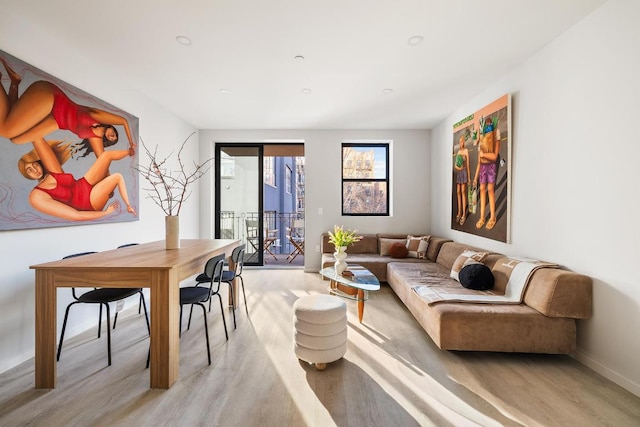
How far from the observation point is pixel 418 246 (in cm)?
440

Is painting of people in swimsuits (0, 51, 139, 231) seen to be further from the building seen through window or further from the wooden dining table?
the building seen through window

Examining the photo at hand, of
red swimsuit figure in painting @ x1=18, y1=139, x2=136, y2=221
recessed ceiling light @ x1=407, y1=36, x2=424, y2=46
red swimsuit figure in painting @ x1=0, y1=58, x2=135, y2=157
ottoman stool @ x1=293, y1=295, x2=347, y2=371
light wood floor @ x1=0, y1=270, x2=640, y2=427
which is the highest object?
recessed ceiling light @ x1=407, y1=36, x2=424, y2=46

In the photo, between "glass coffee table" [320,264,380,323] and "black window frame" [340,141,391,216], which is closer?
"glass coffee table" [320,264,380,323]

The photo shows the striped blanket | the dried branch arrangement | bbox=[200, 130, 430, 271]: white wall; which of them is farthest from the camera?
bbox=[200, 130, 430, 271]: white wall

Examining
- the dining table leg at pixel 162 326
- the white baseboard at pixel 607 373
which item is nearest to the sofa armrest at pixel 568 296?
the white baseboard at pixel 607 373

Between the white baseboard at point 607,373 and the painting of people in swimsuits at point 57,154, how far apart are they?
4.42 m

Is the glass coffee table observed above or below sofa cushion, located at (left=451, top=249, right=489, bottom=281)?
below

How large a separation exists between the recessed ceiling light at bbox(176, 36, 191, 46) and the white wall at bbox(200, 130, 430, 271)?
2.68 meters

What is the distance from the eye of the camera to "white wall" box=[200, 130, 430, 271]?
5.08m

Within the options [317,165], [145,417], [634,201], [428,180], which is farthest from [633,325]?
[317,165]

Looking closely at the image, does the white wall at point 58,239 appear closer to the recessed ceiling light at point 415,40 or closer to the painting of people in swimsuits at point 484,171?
the recessed ceiling light at point 415,40

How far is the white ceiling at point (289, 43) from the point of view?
1.98 metres

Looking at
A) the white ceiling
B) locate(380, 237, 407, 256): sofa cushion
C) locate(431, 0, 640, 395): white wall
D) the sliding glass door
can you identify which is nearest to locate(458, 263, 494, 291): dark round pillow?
locate(431, 0, 640, 395): white wall

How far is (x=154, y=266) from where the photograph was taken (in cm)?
172
